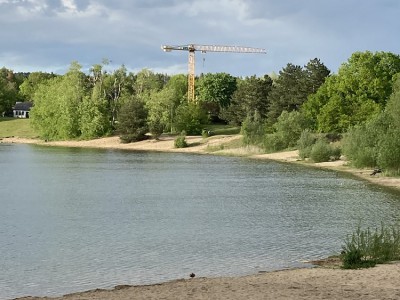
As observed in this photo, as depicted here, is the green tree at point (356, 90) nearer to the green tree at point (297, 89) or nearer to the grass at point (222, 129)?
the green tree at point (297, 89)

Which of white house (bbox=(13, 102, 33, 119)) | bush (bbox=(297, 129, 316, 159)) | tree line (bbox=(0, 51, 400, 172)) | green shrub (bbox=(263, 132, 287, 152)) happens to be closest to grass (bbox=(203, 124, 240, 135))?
tree line (bbox=(0, 51, 400, 172))

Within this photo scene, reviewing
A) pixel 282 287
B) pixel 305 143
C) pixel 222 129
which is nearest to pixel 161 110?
pixel 222 129

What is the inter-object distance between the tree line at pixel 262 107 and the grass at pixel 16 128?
636 centimetres

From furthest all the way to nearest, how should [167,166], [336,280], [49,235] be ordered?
[167,166] < [49,235] < [336,280]

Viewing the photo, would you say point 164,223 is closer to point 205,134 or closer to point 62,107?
point 205,134

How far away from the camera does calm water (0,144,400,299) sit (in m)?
20.9

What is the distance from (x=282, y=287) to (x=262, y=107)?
102884 mm

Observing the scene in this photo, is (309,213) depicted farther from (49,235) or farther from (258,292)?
(258,292)

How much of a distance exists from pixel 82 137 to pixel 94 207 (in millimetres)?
89407

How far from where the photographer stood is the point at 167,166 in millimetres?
71188

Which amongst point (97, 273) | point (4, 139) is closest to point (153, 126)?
point (4, 139)

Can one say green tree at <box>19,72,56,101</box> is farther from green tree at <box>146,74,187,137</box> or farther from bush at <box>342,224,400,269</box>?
bush at <box>342,224,400,269</box>

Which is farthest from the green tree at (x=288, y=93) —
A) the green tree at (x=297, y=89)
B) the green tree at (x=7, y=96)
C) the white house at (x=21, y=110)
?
the green tree at (x=7, y=96)

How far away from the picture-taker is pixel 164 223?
30594 mm
